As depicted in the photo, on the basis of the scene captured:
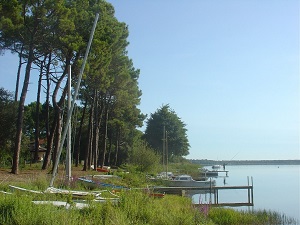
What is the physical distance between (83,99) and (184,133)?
35.7 m

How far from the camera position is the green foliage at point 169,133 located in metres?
73.3

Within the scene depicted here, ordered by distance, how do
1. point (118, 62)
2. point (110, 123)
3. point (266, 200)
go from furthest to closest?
point (110, 123), point (118, 62), point (266, 200)

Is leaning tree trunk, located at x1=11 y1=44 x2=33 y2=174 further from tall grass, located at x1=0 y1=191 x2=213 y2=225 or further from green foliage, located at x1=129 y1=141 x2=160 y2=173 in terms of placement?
green foliage, located at x1=129 y1=141 x2=160 y2=173

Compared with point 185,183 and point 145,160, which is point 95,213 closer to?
point 145,160

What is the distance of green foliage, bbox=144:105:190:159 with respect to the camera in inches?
2886

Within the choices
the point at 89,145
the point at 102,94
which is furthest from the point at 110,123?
the point at 89,145

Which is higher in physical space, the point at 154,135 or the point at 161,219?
the point at 154,135

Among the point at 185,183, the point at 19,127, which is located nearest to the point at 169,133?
the point at 185,183

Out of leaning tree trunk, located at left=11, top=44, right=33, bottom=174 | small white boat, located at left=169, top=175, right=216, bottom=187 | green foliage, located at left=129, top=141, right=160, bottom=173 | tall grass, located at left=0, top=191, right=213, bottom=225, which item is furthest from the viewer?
green foliage, located at left=129, top=141, right=160, bottom=173

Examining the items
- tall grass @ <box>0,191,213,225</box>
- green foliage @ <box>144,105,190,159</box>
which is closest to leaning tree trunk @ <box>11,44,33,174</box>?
tall grass @ <box>0,191,213,225</box>

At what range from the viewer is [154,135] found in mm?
74000

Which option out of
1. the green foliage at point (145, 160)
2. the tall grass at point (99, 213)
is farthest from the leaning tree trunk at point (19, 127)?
the green foliage at point (145, 160)

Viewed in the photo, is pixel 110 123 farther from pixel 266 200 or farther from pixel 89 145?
pixel 266 200

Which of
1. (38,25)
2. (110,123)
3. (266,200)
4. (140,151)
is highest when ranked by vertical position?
(38,25)
